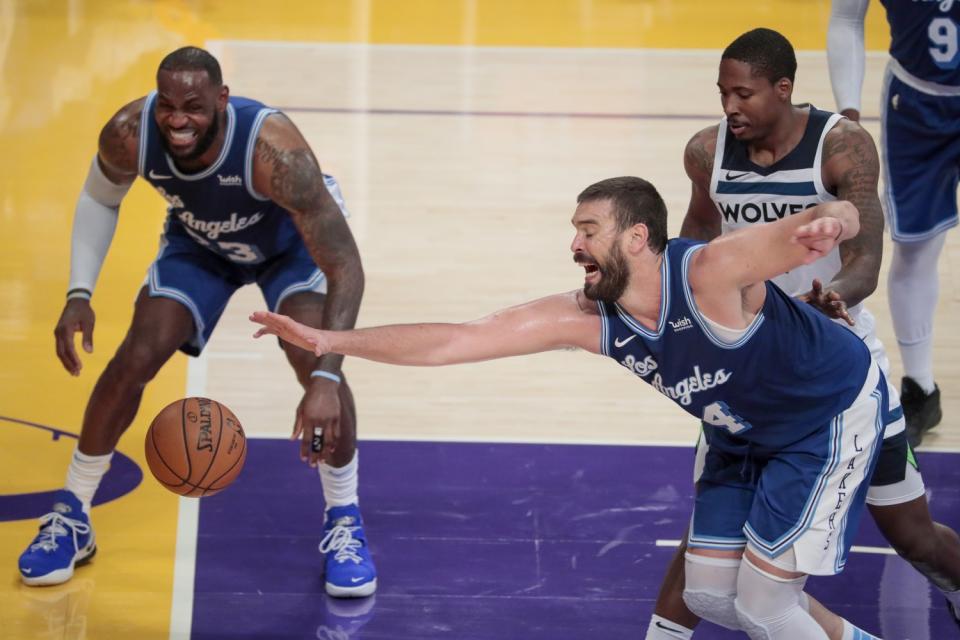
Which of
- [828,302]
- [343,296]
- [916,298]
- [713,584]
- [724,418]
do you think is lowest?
[713,584]

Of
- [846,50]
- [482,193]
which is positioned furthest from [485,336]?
[482,193]

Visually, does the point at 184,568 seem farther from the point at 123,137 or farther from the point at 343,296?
the point at 123,137

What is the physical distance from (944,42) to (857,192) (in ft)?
6.03

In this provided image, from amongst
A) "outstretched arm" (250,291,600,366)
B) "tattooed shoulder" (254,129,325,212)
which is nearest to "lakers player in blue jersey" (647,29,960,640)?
"outstretched arm" (250,291,600,366)

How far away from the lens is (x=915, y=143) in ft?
21.8

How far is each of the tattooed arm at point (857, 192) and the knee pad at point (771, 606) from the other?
94cm

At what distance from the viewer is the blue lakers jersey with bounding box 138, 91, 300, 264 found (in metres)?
5.61

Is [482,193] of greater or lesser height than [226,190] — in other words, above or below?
below

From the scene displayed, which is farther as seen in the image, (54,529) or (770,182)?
(54,529)

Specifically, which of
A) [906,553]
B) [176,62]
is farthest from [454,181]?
[906,553]

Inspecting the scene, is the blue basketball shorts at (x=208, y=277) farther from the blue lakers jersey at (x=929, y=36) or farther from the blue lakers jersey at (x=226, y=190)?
the blue lakers jersey at (x=929, y=36)

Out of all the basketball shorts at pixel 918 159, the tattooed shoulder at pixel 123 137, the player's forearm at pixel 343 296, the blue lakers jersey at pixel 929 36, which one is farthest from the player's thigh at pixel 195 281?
the blue lakers jersey at pixel 929 36

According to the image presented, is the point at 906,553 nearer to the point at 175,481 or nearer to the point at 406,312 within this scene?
the point at 175,481

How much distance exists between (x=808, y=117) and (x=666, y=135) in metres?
5.10
